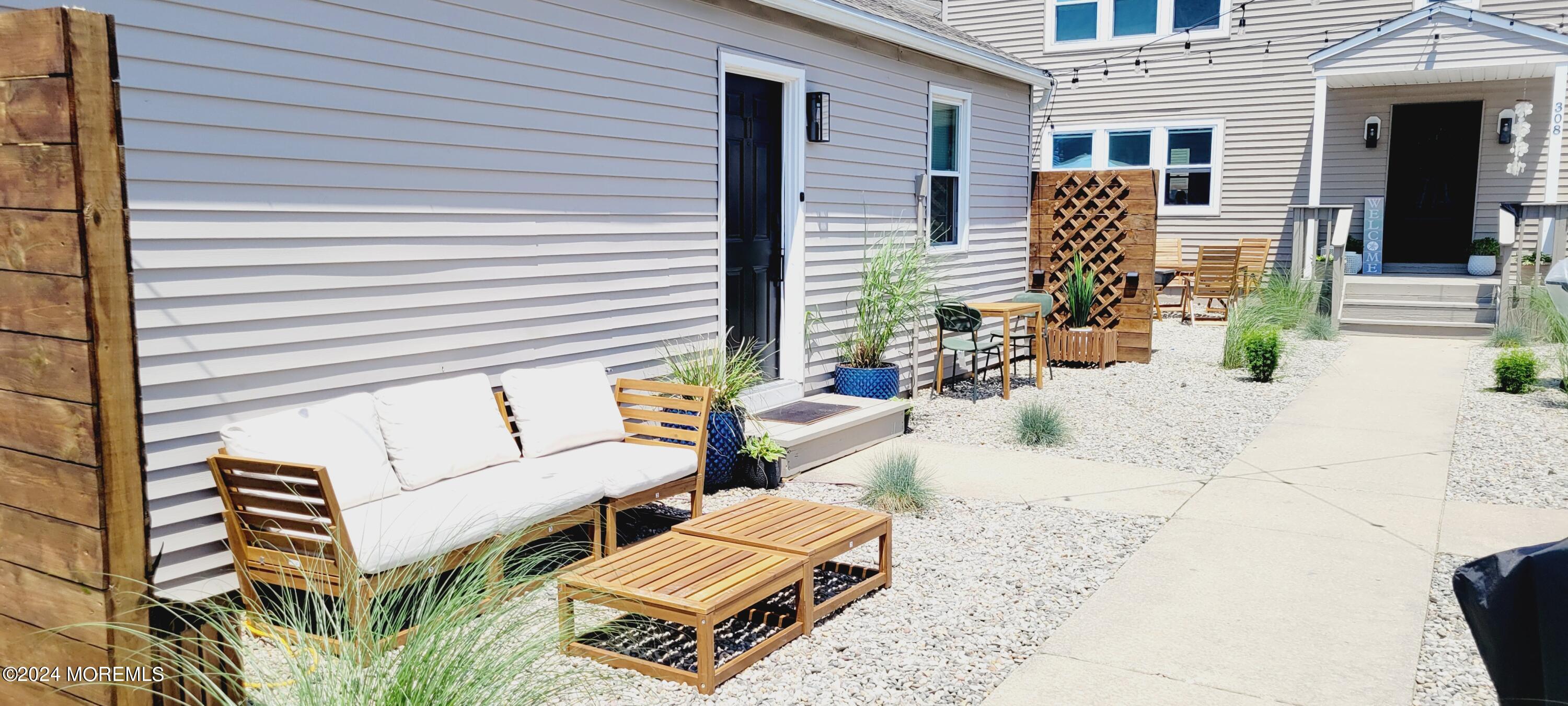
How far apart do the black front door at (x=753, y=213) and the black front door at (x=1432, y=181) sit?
10.9 m

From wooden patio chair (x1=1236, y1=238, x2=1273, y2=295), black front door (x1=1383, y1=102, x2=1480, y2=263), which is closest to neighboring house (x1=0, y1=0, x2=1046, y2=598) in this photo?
wooden patio chair (x1=1236, y1=238, x2=1273, y2=295)

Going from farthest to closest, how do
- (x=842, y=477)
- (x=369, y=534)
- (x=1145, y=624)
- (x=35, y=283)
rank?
(x=842, y=477)
(x=1145, y=624)
(x=369, y=534)
(x=35, y=283)

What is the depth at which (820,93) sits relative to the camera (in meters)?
7.80

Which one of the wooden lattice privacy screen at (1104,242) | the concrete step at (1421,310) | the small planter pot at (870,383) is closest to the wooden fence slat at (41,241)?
the small planter pot at (870,383)

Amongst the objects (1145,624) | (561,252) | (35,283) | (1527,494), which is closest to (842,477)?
(561,252)

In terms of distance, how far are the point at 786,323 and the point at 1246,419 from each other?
348 centimetres

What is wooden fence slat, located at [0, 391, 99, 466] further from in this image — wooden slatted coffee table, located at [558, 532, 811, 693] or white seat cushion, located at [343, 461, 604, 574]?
wooden slatted coffee table, located at [558, 532, 811, 693]

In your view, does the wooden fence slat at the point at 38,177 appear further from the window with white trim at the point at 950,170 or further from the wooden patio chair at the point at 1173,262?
the wooden patio chair at the point at 1173,262

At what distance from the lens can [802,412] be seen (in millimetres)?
7207

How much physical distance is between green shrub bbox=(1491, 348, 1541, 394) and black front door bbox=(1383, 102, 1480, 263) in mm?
6366

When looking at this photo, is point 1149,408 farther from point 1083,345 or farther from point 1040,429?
point 1083,345

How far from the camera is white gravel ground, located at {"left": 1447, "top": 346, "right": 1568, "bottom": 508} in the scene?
240 inches

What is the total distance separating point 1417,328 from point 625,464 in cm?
1170

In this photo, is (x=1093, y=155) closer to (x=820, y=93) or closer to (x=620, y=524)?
(x=820, y=93)
